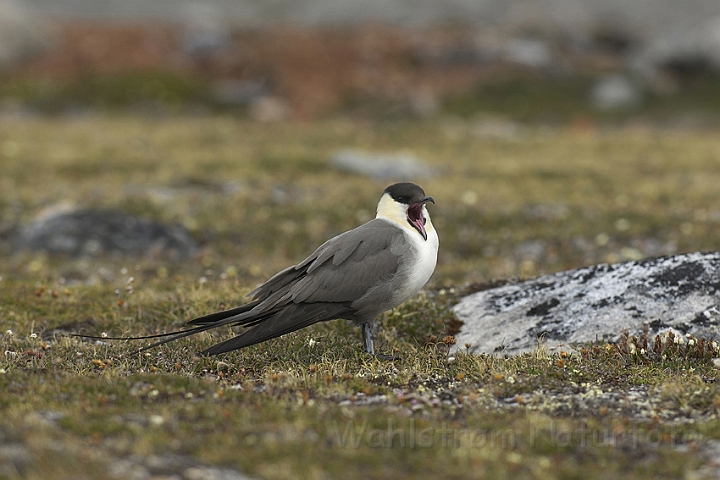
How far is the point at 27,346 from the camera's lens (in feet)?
28.5

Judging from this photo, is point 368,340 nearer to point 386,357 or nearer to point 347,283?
point 386,357

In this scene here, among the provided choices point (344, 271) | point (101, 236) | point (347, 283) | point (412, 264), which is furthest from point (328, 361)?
point (101, 236)

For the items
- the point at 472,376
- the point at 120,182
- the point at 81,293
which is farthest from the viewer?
the point at 120,182

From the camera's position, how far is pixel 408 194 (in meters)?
8.55

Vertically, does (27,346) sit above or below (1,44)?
below

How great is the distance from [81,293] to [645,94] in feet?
113

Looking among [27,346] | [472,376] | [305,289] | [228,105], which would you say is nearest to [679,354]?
[472,376]

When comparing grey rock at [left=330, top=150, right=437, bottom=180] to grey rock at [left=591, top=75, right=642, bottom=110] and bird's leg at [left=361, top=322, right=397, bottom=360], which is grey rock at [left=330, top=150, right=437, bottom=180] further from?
grey rock at [left=591, top=75, right=642, bottom=110]

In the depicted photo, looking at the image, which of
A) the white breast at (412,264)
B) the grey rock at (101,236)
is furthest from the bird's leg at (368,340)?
the grey rock at (101,236)

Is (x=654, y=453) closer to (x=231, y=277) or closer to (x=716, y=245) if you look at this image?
(x=231, y=277)

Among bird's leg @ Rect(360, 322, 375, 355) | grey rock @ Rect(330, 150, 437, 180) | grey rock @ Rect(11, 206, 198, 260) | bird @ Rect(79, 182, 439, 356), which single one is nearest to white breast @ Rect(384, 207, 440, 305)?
bird @ Rect(79, 182, 439, 356)

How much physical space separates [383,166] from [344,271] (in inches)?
539

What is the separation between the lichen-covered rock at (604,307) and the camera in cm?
862

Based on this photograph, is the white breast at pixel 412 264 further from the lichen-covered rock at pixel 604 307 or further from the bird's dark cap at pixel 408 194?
the lichen-covered rock at pixel 604 307
